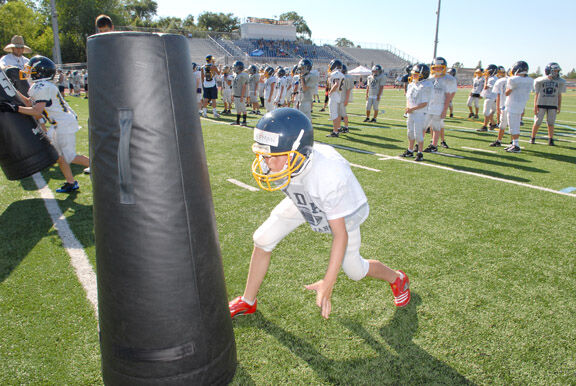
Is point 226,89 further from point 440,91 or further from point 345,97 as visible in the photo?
point 440,91

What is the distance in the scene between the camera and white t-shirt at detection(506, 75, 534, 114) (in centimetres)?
817

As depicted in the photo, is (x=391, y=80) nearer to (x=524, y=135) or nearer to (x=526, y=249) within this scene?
(x=524, y=135)

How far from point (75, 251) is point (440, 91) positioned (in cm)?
696

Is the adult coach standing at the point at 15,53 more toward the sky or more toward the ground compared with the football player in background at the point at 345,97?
more toward the sky

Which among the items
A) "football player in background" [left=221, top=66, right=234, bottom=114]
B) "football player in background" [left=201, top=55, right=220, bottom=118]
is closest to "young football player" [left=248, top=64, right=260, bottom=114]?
"football player in background" [left=221, top=66, right=234, bottom=114]

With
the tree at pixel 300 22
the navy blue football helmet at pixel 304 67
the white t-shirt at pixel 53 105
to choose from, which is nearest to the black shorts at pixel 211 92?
the navy blue football helmet at pixel 304 67

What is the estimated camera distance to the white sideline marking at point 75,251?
9.80 feet

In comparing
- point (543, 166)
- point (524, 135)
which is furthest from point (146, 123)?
point (524, 135)

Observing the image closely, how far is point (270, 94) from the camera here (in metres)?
13.3

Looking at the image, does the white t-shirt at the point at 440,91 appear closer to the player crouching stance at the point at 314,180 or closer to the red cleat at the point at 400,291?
the red cleat at the point at 400,291

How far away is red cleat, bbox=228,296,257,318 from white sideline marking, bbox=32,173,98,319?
0.95 metres

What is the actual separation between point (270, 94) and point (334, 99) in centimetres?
400

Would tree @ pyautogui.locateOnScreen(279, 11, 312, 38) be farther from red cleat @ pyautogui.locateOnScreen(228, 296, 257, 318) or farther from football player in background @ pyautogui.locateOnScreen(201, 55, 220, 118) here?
red cleat @ pyautogui.locateOnScreen(228, 296, 257, 318)

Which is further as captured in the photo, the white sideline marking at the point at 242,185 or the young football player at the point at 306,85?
the young football player at the point at 306,85
